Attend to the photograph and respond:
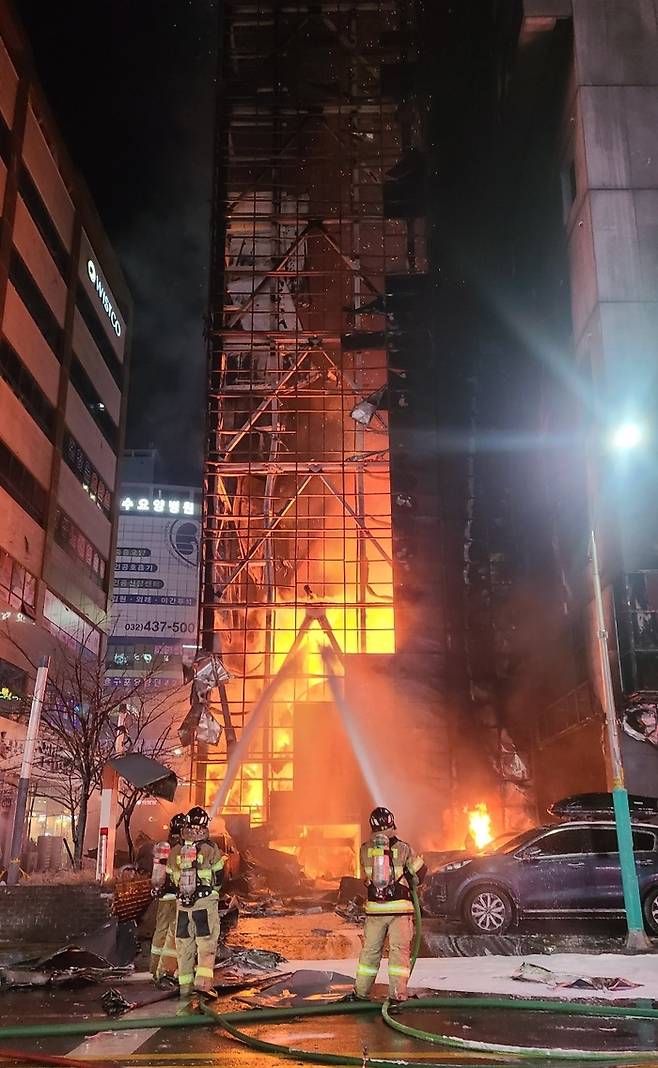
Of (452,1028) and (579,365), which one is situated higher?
(579,365)

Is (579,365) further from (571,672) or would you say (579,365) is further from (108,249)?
(108,249)

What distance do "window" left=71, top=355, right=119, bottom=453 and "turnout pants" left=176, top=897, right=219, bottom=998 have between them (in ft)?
125

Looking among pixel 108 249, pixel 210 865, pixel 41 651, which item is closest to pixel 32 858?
pixel 41 651

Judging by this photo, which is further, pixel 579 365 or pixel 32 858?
pixel 32 858

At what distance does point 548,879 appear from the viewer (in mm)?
12570

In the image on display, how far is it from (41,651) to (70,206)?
22440 mm

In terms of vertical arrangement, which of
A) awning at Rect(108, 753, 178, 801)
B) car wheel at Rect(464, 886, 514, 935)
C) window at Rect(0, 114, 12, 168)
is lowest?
car wheel at Rect(464, 886, 514, 935)

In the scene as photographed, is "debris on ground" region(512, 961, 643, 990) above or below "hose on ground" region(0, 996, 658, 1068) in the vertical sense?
below

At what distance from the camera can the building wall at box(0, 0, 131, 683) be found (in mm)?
33750

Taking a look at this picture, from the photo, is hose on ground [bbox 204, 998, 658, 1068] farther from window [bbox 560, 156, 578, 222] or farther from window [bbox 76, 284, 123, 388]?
window [bbox 76, 284, 123, 388]

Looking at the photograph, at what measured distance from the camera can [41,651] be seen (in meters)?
35.2

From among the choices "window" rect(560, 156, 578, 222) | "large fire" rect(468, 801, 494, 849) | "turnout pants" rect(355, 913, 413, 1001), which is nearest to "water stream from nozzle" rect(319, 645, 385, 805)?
"large fire" rect(468, 801, 494, 849)

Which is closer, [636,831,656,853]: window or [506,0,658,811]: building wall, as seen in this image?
[636,831,656,853]: window

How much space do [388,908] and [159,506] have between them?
241ft
